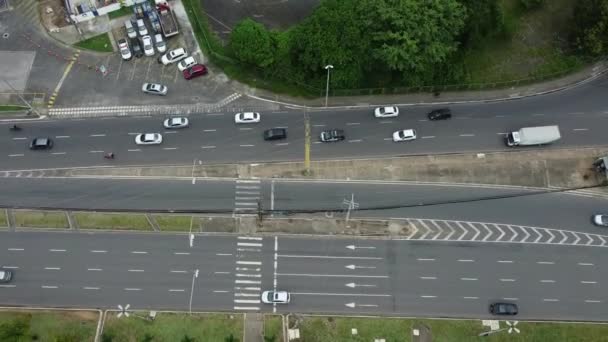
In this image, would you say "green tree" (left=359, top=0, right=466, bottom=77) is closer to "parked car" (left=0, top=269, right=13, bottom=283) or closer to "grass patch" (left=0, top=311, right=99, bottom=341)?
"grass patch" (left=0, top=311, right=99, bottom=341)

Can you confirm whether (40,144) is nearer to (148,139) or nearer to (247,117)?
(148,139)

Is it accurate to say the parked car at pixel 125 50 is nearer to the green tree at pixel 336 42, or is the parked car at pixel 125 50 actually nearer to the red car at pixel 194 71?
the red car at pixel 194 71

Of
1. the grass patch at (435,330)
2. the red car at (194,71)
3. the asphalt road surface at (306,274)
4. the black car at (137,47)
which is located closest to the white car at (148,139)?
the red car at (194,71)

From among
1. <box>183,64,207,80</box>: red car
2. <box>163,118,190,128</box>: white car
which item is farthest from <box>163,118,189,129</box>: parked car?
<box>183,64,207,80</box>: red car

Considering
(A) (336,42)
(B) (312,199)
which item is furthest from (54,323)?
(A) (336,42)

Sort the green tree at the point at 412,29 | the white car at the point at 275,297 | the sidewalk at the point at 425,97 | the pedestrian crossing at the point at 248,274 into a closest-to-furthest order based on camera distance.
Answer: the white car at the point at 275,297 < the pedestrian crossing at the point at 248,274 < the green tree at the point at 412,29 < the sidewalk at the point at 425,97
